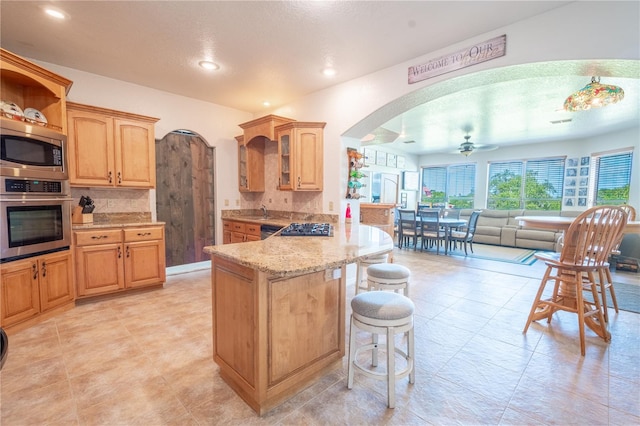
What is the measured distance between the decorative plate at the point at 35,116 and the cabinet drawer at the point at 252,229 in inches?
97.4

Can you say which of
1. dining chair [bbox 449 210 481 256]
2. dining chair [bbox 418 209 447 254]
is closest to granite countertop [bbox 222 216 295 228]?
dining chair [bbox 418 209 447 254]

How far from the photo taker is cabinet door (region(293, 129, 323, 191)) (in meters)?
3.85

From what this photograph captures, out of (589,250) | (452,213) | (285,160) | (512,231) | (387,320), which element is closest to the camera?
(387,320)

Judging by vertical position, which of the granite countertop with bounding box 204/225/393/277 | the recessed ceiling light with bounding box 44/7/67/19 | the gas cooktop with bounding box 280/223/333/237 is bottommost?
the granite countertop with bounding box 204/225/393/277

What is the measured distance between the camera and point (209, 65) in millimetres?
3234

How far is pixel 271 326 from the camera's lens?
160cm

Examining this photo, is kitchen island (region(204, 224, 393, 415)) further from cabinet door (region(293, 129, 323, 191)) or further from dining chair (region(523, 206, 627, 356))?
cabinet door (region(293, 129, 323, 191))

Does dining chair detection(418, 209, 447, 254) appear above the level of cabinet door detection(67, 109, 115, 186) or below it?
below

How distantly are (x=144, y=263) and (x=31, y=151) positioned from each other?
1.60 meters

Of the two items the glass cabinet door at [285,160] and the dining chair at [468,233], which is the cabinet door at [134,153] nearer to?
the glass cabinet door at [285,160]

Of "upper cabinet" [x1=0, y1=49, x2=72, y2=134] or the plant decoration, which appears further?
the plant decoration

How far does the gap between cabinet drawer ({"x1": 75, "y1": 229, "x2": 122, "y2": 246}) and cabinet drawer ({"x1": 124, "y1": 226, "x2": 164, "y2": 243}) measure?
8cm

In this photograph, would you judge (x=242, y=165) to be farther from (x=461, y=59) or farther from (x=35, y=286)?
(x=461, y=59)

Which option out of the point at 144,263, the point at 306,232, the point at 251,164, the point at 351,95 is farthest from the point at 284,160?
the point at 144,263
